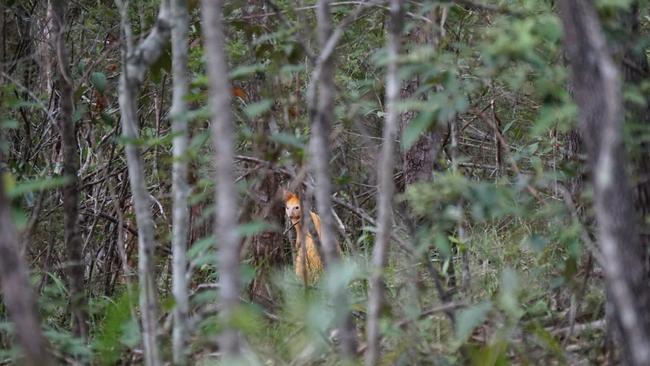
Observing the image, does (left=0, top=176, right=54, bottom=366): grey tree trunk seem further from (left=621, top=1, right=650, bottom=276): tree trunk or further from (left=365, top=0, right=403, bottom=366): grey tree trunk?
(left=621, top=1, right=650, bottom=276): tree trunk

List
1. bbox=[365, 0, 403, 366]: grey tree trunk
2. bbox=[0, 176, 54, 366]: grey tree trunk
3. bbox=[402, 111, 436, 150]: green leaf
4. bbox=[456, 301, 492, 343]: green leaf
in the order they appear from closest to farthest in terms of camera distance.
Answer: bbox=[0, 176, 54, 366]: grey tree trunk
bbox=[365, 0, 403, 366]: grey tree trunk
bbox=[402, 111, 436, 150]: green leaf
bbox=[456, 301, 492, 343]: green leaf

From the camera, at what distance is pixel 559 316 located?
11.8 ft

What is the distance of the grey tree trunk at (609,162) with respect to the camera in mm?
2004

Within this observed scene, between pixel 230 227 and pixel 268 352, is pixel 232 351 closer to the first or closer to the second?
pixel 230 227

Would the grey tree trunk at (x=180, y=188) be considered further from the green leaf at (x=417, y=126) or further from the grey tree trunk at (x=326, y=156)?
the green leaf at (x=417, y=126)

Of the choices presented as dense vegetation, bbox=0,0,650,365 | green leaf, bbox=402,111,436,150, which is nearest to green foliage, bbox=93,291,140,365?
dense vegetation, bbox=0,0,650,365

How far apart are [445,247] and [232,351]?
903 millimetres

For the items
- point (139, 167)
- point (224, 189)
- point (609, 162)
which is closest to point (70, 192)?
point (139, 167)

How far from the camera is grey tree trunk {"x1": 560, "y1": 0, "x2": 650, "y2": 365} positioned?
6.57 feet

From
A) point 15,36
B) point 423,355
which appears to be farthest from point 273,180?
point 423,355

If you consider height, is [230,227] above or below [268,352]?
above

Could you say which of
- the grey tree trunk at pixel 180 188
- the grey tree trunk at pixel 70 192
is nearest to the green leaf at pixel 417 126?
the grey tree trunk at pixel 180 188

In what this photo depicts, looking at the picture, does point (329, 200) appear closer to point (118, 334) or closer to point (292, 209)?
point (118, 334)

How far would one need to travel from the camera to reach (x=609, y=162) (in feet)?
6.48
